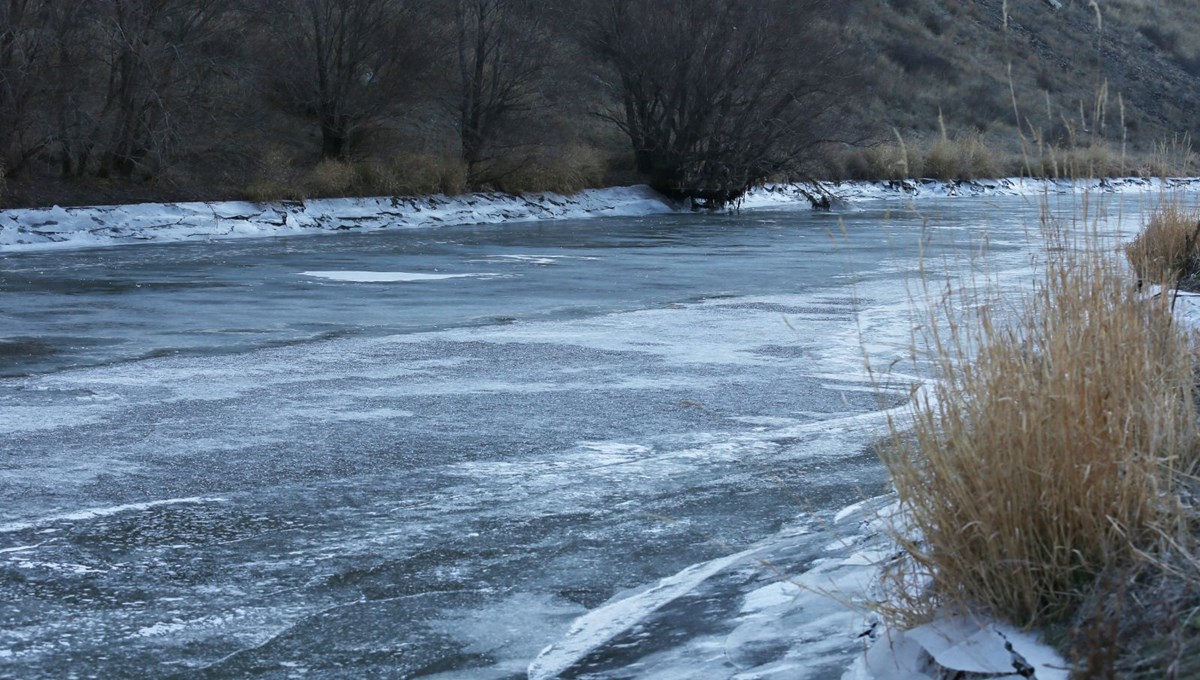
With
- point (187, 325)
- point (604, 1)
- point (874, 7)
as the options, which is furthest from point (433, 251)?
point (874, 7)

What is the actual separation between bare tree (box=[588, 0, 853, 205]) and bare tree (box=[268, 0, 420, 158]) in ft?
19.8

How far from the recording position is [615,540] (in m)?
5.25

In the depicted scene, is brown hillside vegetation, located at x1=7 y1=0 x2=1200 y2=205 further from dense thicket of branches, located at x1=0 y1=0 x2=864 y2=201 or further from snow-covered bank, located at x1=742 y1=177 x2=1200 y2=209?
snow-covered bank, located at x1=742 y1=177 x2=1200 y2=209

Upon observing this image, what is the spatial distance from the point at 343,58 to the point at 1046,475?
76.5 ft

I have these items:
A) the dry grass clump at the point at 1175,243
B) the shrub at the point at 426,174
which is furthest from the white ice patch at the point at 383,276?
the shrub at the point at 426,174

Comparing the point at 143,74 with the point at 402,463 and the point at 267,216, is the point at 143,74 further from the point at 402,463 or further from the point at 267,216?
the point at 402,463

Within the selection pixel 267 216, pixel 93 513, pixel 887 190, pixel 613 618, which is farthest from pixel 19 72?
pixel 887 190

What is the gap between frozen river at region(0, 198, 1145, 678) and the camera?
14.1ft

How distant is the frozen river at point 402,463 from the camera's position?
4.29 meters

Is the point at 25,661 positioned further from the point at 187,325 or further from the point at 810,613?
the point at 187,325

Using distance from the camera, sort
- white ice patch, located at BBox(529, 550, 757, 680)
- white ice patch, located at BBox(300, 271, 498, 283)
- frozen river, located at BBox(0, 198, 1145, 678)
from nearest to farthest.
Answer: white ice patch, located at BBox(529, 550, 757, 680) → frozen river, located at BBox(0, 198, 1145, 678) → white ice patch, located at BBox(300, 271, 498, 283)

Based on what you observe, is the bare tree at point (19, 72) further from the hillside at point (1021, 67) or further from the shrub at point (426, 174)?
the hillside at point (1021, 67)

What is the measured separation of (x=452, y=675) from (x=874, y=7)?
2476 inches

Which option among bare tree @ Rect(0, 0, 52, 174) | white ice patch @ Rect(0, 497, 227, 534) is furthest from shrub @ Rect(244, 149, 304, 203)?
white ice patch @ Rect(0, 497, 227, 534)
